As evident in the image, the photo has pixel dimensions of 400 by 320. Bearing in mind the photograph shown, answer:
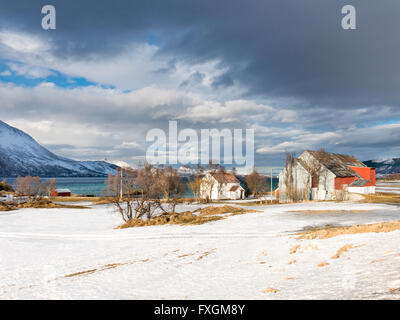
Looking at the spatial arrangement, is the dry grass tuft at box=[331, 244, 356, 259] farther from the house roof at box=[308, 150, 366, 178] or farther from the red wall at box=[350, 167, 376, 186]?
the red wall at box=[350, 167, 376, 186]

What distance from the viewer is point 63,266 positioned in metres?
14.4

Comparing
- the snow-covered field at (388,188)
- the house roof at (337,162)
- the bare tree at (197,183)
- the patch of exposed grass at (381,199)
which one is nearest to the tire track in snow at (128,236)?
the patch of exposed grass at (381,199)

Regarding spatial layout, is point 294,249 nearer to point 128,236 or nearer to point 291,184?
point 128,236

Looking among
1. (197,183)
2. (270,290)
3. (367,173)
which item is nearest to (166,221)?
(270,290)

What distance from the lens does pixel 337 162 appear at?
6331 cm

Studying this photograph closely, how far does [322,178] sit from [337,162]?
746cm

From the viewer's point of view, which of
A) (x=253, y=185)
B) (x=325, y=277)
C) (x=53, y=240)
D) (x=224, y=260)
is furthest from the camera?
(x=253, y=185)

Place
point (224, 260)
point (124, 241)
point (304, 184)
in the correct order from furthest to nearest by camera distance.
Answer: point (304, 184)
point (124, 241)
point (224, 260)

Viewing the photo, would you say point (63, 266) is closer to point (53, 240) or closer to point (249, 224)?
point (53, 240)
